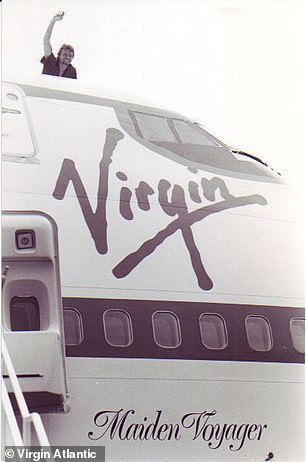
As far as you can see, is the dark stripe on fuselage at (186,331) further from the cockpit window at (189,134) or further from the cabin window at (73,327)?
the cockpit window at (189,134)

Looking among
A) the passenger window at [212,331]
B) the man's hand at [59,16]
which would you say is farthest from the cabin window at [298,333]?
the man's hand at [59,16]

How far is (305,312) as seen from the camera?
3572 millimetres

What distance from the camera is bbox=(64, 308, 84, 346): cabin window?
3279 mm

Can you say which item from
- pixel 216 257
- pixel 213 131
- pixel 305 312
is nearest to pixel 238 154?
pixel 213 131

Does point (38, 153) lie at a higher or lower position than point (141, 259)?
higher

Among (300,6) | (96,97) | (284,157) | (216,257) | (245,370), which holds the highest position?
(300,6)

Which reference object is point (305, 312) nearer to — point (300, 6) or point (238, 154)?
point (238, 154)

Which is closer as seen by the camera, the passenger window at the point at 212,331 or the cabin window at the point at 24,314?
the cabin window at the point at 24,314

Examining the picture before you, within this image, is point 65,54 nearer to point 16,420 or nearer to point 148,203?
point 148,203

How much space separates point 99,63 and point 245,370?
4.34ft

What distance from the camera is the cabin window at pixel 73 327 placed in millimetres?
3279

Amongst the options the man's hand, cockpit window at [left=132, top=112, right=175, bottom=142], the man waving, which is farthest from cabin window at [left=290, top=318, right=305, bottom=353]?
the man's hand

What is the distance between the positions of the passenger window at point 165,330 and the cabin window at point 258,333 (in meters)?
0.30

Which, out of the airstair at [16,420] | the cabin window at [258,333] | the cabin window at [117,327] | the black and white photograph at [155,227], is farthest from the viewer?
the cabin window at [258,333]
